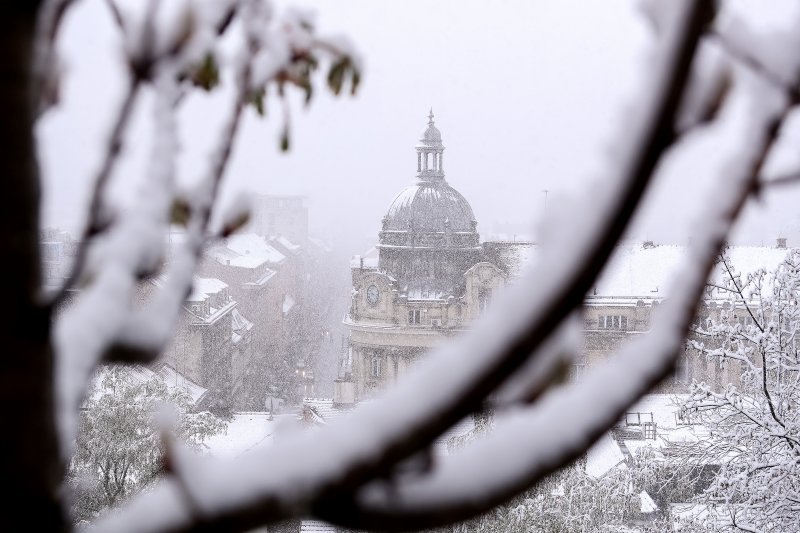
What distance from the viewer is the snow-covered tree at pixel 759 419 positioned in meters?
7.15

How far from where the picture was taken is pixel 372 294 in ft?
98.9

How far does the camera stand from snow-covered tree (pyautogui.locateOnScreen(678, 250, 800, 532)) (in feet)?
23.5

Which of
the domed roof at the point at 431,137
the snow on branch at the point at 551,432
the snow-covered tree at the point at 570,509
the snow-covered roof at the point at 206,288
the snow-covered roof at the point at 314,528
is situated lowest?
the snow-covered roof at the point at 314,528

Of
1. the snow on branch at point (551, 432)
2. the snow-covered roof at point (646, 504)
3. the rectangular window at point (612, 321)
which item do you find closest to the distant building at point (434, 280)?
the rectangular window at point (612, 321)

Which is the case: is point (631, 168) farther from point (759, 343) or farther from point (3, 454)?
point (759, 343)

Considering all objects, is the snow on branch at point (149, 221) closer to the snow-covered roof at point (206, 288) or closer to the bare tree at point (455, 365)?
the bare tree at point (455, 365)

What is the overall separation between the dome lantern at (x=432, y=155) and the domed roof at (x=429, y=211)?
0.58 meters

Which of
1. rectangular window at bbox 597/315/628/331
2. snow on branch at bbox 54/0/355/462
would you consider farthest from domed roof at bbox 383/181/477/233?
snow on branch at bbox 54/0/355/462

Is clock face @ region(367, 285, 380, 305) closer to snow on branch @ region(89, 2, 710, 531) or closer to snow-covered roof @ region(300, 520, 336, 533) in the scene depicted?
snow-covered roof @ region(300, 520, 336, 533)

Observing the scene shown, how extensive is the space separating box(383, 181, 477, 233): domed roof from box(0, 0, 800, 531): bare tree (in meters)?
29.6

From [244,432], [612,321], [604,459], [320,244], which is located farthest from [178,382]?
[320,244]

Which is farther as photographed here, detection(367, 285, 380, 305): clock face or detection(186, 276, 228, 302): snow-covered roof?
detection(367, 285, 380, 305): clock face

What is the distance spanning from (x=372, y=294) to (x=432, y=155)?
655 centimetres

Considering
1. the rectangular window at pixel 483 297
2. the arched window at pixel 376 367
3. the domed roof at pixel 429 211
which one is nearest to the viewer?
the rectangular window at pixel 483 297
